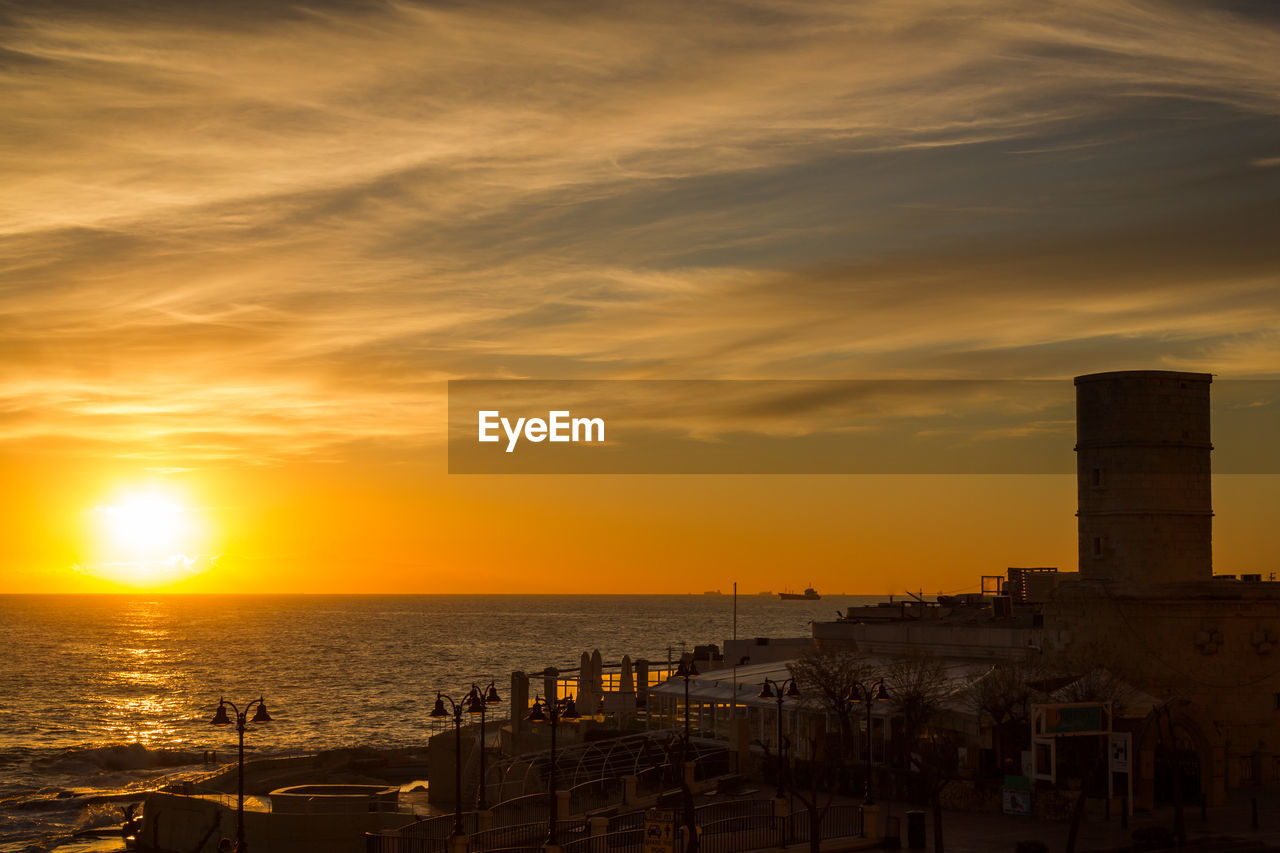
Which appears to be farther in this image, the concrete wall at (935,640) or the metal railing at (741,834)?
the concrete wall at (935,640)

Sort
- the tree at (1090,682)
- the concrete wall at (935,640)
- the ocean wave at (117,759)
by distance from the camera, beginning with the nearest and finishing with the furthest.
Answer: the tree at (1090,682) → the concrete wall at (935,640) → the ocean wave at (117,759)

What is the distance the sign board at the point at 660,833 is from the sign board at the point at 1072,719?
40.8ft

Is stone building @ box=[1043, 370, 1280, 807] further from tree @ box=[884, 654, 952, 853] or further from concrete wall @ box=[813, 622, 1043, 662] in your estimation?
tree @ box=[884, 654, 952, 853]

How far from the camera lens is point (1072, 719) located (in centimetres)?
4012

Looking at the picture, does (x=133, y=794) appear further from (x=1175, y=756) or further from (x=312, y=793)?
(x=1175, y=756)

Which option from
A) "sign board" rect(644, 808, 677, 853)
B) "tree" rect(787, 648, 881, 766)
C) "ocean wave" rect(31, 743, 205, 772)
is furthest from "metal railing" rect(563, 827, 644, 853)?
"ocean wave" rect(31, 743, 205, 772)

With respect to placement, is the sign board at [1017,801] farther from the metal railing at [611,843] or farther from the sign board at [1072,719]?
the metal railing at [611,843]

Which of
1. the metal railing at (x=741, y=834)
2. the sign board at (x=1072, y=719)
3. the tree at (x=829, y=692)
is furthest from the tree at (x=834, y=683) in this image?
the metal railing at (x=741, y=834)

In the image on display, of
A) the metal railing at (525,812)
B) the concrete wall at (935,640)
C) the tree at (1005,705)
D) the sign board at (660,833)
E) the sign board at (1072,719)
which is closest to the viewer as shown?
the sign board at (660,833)

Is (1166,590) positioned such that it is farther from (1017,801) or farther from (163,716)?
(163,716)

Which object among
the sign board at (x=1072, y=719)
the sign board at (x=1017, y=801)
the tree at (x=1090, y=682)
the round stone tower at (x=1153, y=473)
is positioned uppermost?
the round stone tower at (x=1153, y=473)

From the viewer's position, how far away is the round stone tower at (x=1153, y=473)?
4966cm

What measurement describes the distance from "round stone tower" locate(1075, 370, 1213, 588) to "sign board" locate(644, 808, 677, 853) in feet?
77.5

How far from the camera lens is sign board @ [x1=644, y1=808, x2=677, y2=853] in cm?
3325
